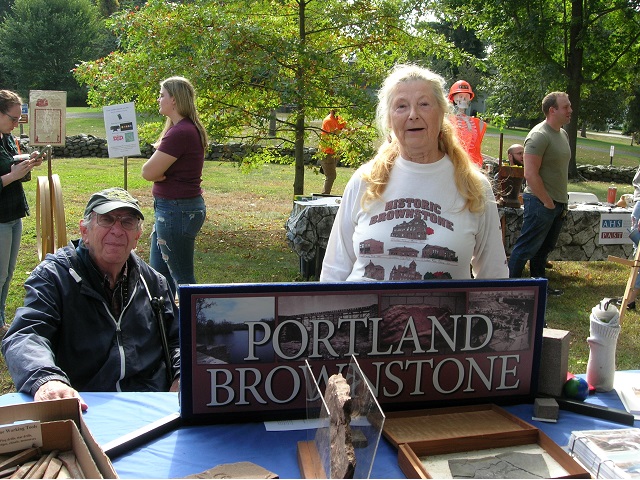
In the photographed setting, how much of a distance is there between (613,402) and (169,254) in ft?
10.5

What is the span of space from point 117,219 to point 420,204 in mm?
1139

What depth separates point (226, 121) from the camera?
24.3ft

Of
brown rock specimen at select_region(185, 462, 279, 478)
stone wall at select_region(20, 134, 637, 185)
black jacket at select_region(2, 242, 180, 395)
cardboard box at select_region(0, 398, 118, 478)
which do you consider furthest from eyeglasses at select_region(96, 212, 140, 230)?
stone wall at select_region(20, 134, 637, 185)

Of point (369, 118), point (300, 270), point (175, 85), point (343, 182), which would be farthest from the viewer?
point (343, 182)

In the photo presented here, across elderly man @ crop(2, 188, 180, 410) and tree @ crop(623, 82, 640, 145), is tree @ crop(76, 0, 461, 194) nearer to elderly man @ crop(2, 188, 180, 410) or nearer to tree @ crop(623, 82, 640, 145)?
elderly man @ crop(2, 188, 180, 410)

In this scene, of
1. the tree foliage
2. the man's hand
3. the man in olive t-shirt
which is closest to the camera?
the man's hand

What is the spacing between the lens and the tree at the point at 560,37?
14.8m

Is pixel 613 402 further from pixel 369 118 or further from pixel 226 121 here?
pixel 226 121

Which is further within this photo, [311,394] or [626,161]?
[626,161]

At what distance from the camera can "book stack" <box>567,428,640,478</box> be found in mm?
1433

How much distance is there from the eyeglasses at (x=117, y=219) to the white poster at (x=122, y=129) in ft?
10.3

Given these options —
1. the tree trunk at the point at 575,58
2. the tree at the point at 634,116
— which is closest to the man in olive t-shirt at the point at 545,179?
the tree trunk at the point at 575,58

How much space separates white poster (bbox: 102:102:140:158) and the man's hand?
3.73 meters

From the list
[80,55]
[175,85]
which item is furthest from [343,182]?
[80,55]
